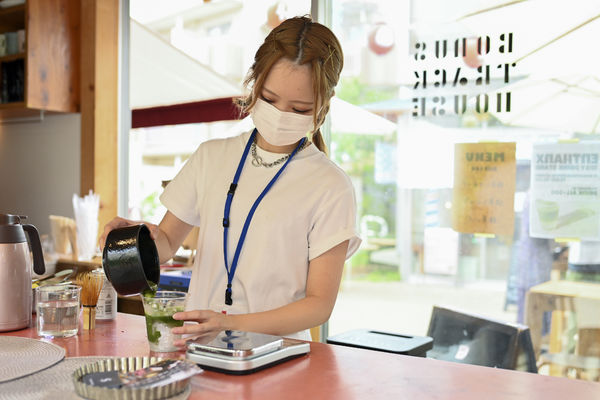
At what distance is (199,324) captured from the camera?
1255mm

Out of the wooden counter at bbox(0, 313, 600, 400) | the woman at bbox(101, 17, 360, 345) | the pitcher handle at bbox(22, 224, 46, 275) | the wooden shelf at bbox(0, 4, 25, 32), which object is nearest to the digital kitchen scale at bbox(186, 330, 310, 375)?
the wooden counter at bbox(0, 313, 600, 400)

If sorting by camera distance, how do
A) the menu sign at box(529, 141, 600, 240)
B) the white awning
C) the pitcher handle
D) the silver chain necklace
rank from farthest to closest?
the white awning < the menu sign at box(529, 141, 600, 240) < the silver chain necklace < the pitcher handle

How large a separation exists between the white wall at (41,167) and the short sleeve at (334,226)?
2749 millimetres

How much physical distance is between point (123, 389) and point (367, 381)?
16.4 inches

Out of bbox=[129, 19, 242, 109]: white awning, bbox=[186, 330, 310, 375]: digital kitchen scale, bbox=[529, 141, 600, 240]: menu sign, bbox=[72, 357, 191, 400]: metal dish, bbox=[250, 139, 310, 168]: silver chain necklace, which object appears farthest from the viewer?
bbox=[129, 19, 242, 109]: white awning

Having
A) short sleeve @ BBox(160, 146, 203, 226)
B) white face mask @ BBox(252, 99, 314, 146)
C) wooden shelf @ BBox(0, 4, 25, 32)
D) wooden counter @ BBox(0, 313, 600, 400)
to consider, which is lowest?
wooden counter @ BBox(0, 313, 600, 400)

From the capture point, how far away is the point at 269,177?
5.65 ft

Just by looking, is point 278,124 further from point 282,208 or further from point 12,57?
point 12,57

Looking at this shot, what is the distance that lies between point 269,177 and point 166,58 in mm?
2639

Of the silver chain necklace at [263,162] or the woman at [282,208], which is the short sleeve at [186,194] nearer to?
the woman at [282,208]

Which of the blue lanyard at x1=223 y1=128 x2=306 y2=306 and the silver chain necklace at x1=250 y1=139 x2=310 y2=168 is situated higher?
the silver chain necklace at x1=250 y1=139 x2=310 y2=168

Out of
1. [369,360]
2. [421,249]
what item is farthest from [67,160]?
[369,360]

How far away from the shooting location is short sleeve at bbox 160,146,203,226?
5.82 ft

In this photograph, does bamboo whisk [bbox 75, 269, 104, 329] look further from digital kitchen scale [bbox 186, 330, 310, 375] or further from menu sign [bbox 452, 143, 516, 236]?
menu sign [bbox 452, 143, 516, 236]
